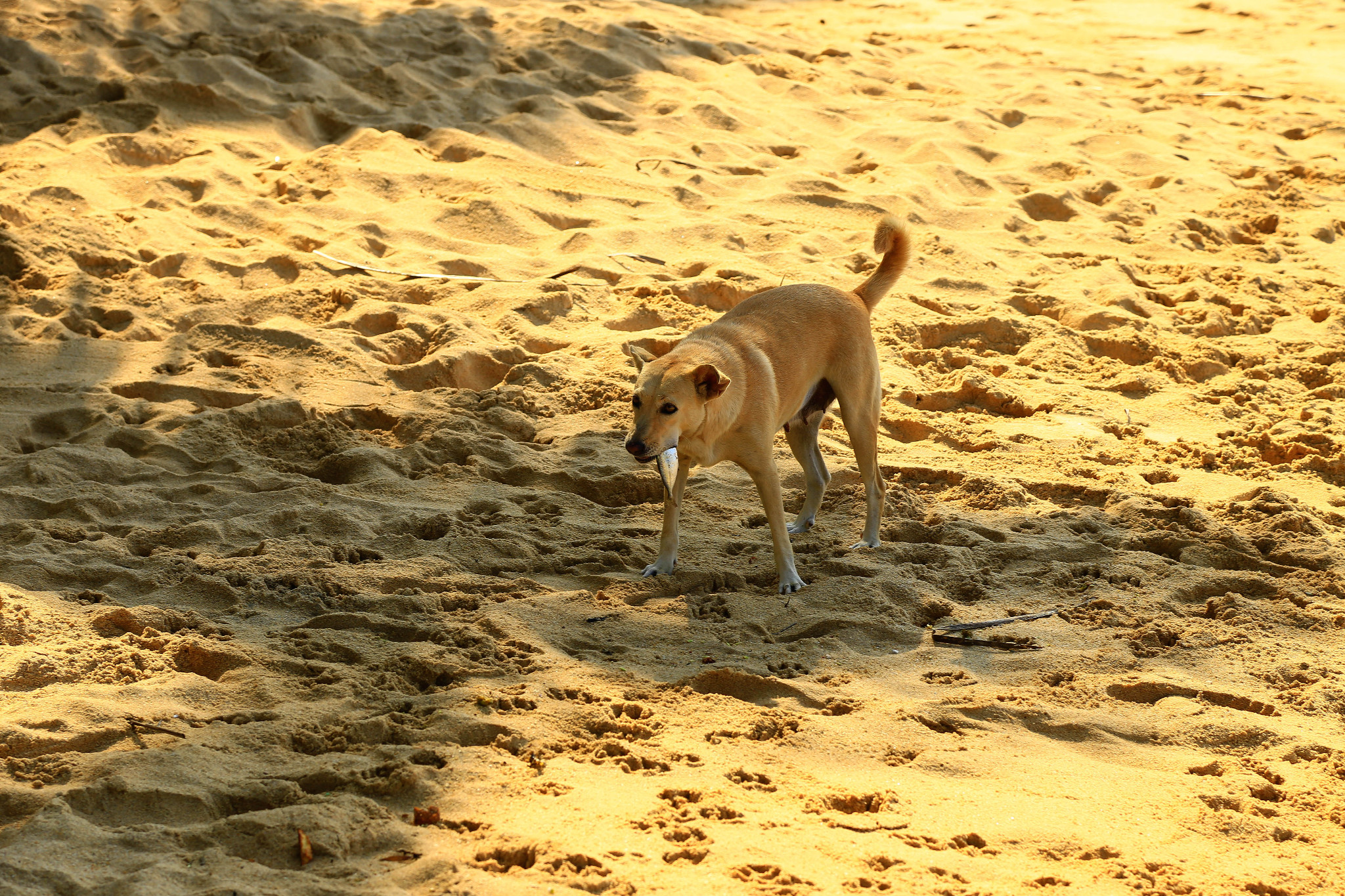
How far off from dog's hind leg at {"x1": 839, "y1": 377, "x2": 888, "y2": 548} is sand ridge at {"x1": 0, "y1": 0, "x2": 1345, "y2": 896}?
156 mm

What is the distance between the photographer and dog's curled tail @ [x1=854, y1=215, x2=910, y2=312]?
5.39 meters

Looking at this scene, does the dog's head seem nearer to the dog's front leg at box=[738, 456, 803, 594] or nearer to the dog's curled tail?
the dog's front leg at box=[738, 456, 803, 594]

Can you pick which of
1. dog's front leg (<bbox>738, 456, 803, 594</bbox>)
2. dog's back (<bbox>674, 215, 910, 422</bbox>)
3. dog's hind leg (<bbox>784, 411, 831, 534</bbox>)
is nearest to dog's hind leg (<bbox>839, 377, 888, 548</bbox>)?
dog's back (<bbox>674, 215, 910, 422</bbox>)

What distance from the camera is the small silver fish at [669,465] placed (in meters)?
4.43

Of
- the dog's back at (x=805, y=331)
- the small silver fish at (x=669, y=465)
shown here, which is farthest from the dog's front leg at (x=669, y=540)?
the dog's back at (x=805, y=331)

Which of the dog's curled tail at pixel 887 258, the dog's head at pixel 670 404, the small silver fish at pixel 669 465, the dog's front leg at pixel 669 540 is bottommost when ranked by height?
the dog's front leg at pixel 669 540

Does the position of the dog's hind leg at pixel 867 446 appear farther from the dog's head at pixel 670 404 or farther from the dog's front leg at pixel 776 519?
the dog's head at pixel 670 404

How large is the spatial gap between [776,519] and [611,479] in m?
1.02

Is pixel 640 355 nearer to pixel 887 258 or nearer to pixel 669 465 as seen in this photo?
pixel 669 465

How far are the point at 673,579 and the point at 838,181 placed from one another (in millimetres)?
4703

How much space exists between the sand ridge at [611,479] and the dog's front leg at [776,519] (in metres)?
0.16

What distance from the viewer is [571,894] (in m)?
2.71

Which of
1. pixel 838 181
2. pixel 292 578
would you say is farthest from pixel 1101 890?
pixel 838 181

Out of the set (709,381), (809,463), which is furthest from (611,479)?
(709,381)
